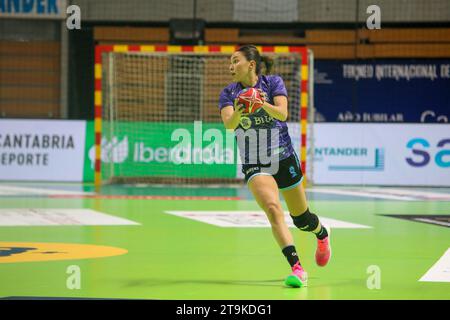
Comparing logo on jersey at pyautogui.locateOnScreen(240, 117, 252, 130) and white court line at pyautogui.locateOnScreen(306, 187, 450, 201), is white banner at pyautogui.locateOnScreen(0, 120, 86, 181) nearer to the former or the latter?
white court line at pyautogui.locateOnScreen(306, 187, 450, 201)

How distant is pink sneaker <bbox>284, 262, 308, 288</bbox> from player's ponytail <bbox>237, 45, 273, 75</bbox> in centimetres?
182

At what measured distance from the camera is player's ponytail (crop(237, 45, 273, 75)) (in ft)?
28.0

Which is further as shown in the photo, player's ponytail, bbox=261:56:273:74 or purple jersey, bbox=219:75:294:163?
player's ponytail, bbox=261:56:273:74

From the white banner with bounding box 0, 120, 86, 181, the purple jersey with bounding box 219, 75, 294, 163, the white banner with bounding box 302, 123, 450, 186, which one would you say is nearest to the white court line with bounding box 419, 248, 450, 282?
the purple jersey with bounding box 219, 75, 294, 163

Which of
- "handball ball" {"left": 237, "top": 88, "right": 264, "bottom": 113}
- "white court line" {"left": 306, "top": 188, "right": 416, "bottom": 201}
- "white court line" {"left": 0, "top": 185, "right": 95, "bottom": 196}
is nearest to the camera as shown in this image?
"handball ball" {"left": 237, "top": 88, "right": 264, "bottom": 113}

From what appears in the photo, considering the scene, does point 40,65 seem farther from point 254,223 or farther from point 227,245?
point 227,245

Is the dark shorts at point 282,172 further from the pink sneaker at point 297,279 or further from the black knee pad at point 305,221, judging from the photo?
the pink sneaker at point 297,279

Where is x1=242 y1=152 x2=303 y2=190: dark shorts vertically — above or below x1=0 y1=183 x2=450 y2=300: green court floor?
above

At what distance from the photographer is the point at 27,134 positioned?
73.0ft

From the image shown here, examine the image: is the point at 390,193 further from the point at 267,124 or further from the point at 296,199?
the point at 267,124

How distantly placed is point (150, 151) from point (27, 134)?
2.89 meters

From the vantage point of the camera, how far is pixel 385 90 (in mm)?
25734

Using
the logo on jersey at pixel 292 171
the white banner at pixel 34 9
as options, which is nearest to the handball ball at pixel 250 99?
the logo on jersey at pixel 292 171

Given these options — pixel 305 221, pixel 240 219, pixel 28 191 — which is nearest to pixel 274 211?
pixel 305 221
